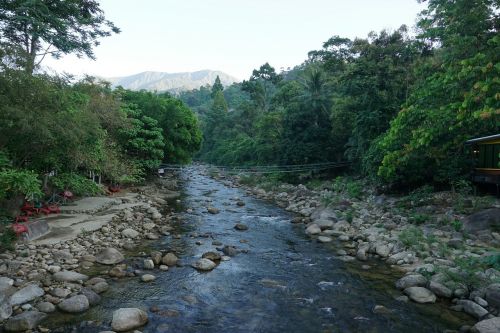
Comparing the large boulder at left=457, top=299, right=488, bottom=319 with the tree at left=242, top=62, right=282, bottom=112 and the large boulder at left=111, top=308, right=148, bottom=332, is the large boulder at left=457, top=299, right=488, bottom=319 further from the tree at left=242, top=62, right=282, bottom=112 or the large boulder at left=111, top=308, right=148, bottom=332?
the tree at left=242, top=62, right=282, bottom=112

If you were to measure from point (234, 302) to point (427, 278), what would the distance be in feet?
13.9

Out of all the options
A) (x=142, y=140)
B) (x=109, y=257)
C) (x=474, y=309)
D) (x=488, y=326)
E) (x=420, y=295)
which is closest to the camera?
(x=488, y=326)

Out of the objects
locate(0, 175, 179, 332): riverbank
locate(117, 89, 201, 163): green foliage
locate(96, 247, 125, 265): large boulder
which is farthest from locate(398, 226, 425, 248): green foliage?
locate(117, 89, 201, 163): green foliage

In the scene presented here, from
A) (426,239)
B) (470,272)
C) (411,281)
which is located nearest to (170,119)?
(426,239)

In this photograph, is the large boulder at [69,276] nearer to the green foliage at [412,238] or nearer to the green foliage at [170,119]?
the green foliage at [412,238]

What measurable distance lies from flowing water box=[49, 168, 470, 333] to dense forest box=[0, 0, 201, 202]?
3.95 metres

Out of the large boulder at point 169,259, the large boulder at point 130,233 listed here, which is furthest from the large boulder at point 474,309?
the large boulder at point 130,233

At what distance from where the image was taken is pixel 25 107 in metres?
8.88

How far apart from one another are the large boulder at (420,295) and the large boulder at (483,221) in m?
3.97

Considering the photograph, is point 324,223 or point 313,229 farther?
point 324,223

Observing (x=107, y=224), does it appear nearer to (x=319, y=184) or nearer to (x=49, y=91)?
(x=49, y=91)

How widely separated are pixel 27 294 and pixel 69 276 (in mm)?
1014

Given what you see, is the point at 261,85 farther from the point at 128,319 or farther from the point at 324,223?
the point at 128,319

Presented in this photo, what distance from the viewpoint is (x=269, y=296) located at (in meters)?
7.16
